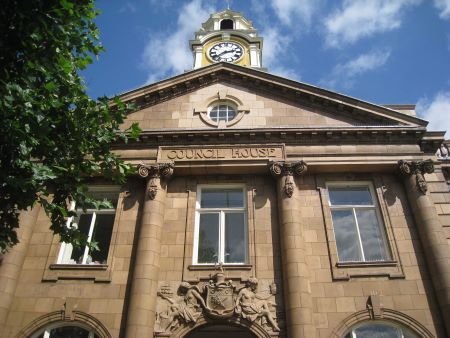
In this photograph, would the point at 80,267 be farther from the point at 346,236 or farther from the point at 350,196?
the point at 350,196

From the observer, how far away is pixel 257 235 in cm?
1457

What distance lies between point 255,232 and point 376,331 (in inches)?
199

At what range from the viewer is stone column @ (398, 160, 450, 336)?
42.1 ft

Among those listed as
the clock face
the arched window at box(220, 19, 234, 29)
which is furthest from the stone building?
the arched window at box(220, 19, 234, 29)

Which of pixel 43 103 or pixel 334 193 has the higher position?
pixel 334 193

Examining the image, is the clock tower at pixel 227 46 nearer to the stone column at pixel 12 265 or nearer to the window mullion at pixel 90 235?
the window mullion at pixel 90 235

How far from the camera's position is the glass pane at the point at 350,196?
15.5 metres

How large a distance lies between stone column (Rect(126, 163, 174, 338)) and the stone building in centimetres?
4

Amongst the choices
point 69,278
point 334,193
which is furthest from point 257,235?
point 69,278

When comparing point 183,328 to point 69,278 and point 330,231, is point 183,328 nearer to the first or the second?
point 69,278

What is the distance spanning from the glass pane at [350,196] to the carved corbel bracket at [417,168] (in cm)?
155

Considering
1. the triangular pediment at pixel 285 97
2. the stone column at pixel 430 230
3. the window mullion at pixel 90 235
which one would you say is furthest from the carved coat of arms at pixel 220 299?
the triangular pediment at pixel 285 97

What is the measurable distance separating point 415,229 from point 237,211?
6.51 meters

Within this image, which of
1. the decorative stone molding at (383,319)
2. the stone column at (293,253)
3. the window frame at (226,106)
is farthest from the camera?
the window frame at (226,106)
